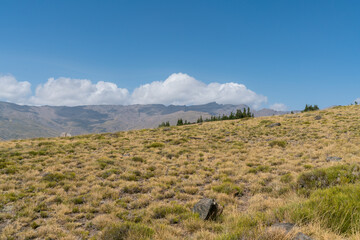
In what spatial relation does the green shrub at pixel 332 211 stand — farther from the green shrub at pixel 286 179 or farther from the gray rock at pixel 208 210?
the green shrub at pixel 286 179

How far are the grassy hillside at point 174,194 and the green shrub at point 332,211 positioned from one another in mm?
27

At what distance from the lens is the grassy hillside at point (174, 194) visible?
19.4 ft

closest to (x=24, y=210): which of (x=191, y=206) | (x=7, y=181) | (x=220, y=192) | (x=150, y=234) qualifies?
(x=7, y=181)

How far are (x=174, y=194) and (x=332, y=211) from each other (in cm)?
711

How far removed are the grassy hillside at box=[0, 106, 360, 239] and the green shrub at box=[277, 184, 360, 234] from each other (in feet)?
0.09

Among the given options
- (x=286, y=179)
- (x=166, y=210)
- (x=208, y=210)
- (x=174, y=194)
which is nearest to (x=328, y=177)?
(x=286, y=179)

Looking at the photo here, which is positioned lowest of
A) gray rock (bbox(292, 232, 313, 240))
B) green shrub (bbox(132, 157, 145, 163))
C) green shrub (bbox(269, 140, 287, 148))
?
green shrub (bbox(132, 157, 145, 163))

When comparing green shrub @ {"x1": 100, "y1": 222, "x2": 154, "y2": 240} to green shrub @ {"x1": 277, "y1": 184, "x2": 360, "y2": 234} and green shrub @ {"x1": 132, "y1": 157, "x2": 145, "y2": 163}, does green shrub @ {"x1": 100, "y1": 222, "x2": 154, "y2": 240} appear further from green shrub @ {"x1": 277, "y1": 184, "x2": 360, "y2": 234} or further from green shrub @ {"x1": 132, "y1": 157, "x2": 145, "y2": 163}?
green shrub @ {"x1": 132, "y1": 157, "x2": 145, "y2": 163}

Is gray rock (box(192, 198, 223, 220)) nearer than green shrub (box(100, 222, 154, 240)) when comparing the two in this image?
No

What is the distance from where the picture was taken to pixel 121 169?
15.0 m

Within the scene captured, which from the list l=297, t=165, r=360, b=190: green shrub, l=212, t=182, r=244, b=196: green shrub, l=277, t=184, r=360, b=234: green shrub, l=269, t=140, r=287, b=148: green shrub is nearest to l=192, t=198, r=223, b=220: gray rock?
l=277, t=184, r=360, b=234: green shrub

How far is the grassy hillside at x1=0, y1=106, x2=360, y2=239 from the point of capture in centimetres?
592

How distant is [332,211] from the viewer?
562cm

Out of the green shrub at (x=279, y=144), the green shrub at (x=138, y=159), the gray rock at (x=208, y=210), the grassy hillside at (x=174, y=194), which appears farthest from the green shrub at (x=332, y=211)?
the green shrub at (x=279, y=144)
